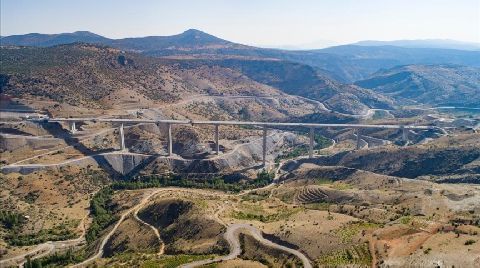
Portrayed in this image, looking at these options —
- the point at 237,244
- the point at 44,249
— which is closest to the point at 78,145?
the point at 44,249

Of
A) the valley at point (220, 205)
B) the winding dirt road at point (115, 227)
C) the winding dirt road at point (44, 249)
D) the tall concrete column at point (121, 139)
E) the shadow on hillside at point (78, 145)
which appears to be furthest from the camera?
the tall concrete column at point (121, 139)

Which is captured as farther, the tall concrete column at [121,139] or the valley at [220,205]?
the tall concrete column at [121,139]

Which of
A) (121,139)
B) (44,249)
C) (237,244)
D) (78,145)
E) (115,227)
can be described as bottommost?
(44,249)

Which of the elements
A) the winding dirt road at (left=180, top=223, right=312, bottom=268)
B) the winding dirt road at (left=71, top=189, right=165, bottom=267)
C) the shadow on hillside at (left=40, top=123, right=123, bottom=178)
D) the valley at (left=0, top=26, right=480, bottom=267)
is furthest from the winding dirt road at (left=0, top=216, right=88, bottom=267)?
the shadow on hillside at (left=40, top=123, right=123, bottom=178)

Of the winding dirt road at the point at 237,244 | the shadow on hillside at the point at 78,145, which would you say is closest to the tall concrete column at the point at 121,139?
the shadow on hillside at the point at 78,145

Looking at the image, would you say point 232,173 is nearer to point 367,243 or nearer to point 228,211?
point 228,211

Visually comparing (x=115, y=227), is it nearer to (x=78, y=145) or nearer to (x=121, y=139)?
(x=78, y=145)

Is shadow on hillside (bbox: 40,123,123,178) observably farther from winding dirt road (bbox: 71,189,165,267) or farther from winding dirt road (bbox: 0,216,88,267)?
winding dirt road (bbox: 0,216,88,267)

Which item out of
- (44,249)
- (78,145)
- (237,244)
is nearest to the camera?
(237,244)

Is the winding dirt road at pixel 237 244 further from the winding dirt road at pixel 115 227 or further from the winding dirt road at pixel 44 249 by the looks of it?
the winding dirt road at pixel 44 249

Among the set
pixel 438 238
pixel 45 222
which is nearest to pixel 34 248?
pixel 45 222

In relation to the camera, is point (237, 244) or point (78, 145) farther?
point (78, 145)
